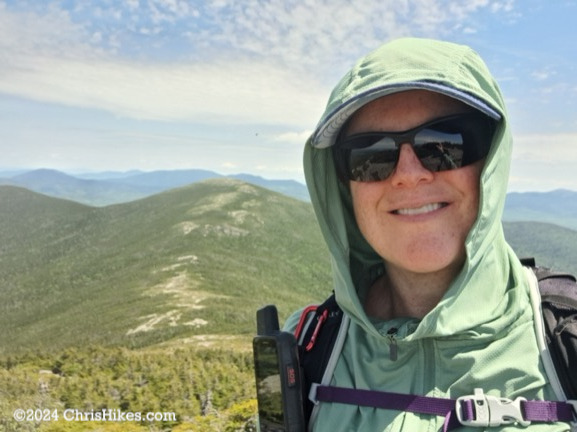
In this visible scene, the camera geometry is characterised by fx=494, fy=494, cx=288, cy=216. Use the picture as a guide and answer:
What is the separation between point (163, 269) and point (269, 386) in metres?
113

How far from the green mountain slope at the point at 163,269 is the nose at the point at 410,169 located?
60.2 m

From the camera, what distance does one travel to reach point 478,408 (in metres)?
1.98

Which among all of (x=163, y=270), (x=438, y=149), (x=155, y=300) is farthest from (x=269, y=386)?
(x=163, y=270)

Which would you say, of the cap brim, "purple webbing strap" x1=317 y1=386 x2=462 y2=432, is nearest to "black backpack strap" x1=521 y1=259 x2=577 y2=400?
"purple webbing strap" x1=317 y1=386 x2=462 y2=432

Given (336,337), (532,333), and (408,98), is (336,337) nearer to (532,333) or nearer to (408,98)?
(532,333)

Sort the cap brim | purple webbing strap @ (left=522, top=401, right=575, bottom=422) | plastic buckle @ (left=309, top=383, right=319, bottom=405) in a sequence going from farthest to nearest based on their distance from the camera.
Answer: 1. plastic buckle @ (left=309, top=383, right=319, bottom=405)
2. the cap brim
3. purple webbing strap @ (left=522, top=401, right=575, bottom=422)

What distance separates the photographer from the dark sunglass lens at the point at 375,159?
2.33 metres

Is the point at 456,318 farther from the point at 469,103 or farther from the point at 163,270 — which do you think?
the point at 163,270

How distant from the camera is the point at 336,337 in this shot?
Answer: 2.60 m

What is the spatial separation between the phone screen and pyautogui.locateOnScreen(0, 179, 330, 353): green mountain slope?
59493 millimetres

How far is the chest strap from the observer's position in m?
1.92

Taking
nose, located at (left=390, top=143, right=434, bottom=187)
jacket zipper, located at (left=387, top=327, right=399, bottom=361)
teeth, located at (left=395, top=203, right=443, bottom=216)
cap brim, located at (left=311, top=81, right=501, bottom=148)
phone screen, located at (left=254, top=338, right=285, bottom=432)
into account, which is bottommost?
phone screen, located at (left=254, top=338, right=285, bottom=432)

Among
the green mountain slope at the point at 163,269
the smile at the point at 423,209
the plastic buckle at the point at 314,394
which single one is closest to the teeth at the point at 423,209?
the smile at the point at 423,209

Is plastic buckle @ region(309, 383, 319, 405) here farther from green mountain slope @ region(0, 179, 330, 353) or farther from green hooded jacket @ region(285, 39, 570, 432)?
green mountain slope @ region(0, 179, 330, 353)
